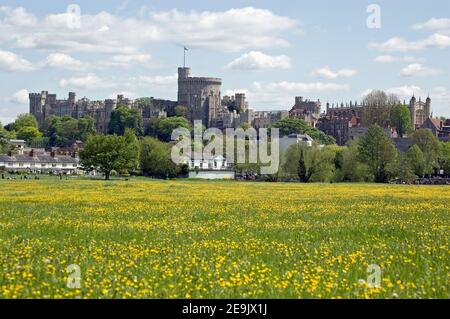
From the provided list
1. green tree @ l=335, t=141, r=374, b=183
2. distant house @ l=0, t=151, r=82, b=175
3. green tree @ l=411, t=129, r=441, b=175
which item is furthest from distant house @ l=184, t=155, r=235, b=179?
green tree @ l=411, t=129, r=441, b=175

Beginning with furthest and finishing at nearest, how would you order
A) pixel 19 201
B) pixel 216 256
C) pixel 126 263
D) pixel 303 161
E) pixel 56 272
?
Result: pixel 303 161 → pixel 19 201 → pixel 216 256 → pixel 126 263 → pixel 56 272

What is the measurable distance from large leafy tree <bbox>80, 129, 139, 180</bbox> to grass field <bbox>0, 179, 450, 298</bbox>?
248 feet

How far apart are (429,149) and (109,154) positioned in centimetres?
6001

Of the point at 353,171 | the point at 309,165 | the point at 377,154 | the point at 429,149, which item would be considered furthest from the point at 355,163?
the point at 429,149

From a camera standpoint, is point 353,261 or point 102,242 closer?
point 353,261

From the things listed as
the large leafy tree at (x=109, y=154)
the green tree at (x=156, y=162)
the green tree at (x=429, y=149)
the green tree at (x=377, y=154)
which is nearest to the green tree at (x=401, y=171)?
the green tree at (x=377, y=154)

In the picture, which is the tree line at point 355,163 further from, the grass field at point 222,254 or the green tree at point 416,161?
the grass field at point 222,254

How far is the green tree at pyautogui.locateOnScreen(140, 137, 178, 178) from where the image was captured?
408ft

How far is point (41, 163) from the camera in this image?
6791 inches

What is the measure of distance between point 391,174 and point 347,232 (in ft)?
285

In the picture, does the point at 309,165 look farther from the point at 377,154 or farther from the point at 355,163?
the point at 377,154

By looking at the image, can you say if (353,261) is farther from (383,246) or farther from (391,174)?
(391,174)
